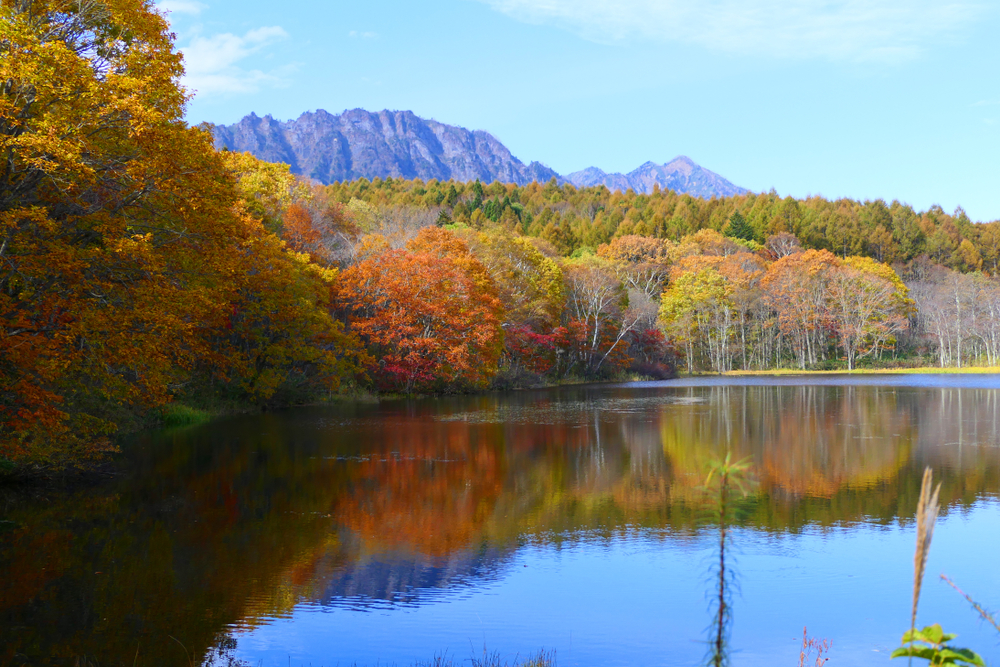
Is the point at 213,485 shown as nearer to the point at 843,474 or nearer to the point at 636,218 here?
the point at 843,474

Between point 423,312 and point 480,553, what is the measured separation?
→ 28915 mm

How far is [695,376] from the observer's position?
200 feet

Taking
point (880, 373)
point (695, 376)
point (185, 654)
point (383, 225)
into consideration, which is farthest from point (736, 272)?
point (185, 654)

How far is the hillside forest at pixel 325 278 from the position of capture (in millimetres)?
11672

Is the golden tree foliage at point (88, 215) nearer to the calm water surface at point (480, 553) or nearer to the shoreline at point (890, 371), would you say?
the calm water surface at point (480, 553)

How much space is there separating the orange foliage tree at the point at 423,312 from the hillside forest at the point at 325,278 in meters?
0.12

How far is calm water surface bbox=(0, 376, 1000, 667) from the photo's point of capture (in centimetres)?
661

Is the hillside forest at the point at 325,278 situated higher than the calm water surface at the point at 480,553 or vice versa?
the hillside forest at the point at 325,278

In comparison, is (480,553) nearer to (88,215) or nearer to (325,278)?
(88,215)

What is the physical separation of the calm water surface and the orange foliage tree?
18555 mm

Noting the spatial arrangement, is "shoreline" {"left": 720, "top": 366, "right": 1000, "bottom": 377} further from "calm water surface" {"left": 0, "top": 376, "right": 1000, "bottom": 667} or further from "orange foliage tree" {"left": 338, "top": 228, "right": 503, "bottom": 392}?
"calm water surface" {"left": 0, "top": 376, "right": 1000, "bottom": 667}

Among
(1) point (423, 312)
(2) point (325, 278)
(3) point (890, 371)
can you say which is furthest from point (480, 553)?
(3) point (890, 371)

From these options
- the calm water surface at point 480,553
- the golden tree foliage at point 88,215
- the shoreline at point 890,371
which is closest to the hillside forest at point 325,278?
the golden tree foliage at point 88,215

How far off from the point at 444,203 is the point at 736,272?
4336 centimetres
